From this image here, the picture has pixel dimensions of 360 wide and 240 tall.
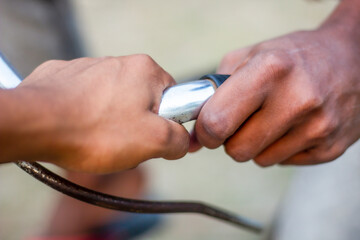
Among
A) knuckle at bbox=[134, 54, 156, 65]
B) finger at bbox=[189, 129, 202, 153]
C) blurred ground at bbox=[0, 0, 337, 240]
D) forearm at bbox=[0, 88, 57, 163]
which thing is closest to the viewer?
forearm at bbox=[0, 88, 57, 163]

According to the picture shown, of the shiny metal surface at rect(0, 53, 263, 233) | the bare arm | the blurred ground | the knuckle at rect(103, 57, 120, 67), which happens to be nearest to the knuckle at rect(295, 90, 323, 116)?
the bare arm

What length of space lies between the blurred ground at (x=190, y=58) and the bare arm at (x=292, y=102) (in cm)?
81

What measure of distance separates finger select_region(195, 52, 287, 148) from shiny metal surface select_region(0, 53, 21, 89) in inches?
7.5

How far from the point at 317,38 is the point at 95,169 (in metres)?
0.34

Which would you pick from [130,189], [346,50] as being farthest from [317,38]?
[130,189]

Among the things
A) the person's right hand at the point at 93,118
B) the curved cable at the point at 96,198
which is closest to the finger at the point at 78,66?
the person's right hand at the point at 93,118

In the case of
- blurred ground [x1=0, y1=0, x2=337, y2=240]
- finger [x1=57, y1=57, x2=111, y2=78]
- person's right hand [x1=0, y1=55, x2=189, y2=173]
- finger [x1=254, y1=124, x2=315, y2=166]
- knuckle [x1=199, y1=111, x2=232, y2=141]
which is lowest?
blurred ground [x1=0, y1=0, x2=337, y2=240]

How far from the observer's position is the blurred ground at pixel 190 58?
140cm

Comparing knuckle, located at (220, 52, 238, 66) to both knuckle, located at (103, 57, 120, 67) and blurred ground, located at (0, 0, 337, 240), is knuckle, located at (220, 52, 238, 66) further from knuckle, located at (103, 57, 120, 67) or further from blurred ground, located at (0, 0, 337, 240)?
blurred ground, located at (0, 0, 337, 240)

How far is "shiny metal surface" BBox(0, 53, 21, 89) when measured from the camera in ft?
1.35

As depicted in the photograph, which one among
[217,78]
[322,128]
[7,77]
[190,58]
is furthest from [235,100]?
[190,58]

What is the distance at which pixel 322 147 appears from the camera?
56 cm

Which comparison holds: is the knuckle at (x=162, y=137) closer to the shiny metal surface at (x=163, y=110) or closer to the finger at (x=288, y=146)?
the shiny metal surface at (x=163, y=110)

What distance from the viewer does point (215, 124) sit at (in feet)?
1.52
